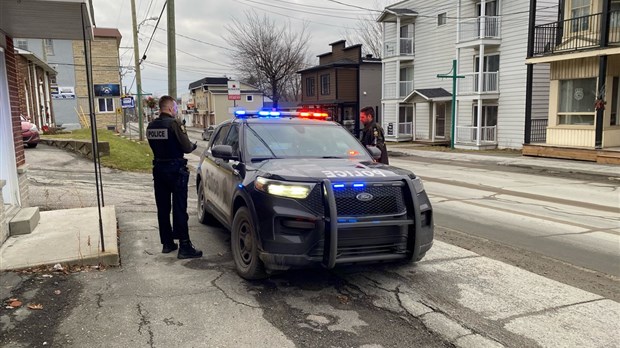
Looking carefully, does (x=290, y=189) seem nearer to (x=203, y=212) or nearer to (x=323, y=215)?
(x=323, y=215)

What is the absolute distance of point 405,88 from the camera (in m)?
34.2

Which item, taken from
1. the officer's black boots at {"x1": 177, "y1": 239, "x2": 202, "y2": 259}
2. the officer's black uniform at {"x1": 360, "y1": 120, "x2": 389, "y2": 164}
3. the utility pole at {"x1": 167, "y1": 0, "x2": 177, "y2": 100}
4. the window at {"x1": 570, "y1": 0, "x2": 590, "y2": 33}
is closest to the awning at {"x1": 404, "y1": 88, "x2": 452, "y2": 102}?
the window at {"x1": 570, "y1": 0, "x2": 590, "y2": 33}

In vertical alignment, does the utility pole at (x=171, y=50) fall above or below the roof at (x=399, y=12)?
below

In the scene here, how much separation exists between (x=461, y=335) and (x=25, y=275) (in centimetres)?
429

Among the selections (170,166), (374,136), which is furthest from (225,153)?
(374,136)

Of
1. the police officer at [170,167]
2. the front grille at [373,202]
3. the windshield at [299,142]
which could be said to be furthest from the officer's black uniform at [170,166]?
the front grille at [373,202]

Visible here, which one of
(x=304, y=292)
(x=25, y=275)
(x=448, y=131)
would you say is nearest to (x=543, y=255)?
(x=304, y=292)

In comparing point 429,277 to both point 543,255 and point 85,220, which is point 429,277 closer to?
point 543,255

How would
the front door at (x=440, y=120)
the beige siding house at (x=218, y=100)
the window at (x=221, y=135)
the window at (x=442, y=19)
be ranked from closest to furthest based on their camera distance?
the window at (x=221, y=135) → the window at (x=442, y=19) → the front door at (x=440, y=120) → the beige siding house at (x=218, y=100)

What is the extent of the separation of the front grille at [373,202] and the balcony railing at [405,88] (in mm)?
30478

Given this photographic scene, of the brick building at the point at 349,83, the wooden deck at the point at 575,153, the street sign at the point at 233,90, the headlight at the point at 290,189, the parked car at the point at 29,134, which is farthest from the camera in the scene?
the brick building at the point at 349,83

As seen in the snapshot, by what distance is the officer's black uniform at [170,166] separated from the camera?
5535 mm

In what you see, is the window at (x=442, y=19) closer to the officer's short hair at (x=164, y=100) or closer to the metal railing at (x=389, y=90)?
the metal railing at (x=389, y=90)

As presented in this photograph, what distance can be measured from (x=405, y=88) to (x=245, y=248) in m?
31.0
